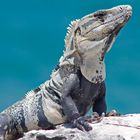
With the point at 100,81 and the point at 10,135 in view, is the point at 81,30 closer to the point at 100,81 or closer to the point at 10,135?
the point at 100,81

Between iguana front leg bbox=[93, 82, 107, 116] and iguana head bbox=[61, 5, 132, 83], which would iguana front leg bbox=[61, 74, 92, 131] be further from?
iguana front leg bbox=[93, 82, 107, 116]

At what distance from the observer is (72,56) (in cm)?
1855

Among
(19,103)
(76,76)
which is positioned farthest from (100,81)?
(19,103)

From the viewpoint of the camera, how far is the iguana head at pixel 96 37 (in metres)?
18.3

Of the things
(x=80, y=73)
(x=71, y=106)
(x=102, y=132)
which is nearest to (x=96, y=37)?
(x=80, y=73)

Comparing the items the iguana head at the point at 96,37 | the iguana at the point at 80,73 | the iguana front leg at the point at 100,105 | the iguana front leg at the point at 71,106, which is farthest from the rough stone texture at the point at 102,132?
the iguana head at the point at 96,37

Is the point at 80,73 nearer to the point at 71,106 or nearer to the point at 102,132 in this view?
the point at 71,106

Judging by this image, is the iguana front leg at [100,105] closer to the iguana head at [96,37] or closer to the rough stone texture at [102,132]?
the iguana head at [96,37]

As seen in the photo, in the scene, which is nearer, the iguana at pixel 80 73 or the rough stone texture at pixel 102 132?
the rough stone texture at pixel 102 132

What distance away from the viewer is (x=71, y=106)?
18000 millimetres

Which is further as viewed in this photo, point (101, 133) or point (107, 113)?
point (107, 113)

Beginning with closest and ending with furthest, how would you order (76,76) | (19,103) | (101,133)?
1. (101,133)
2. (76,76)
3. (19,103)

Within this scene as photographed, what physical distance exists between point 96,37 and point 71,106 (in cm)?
146

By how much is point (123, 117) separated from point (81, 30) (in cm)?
190
